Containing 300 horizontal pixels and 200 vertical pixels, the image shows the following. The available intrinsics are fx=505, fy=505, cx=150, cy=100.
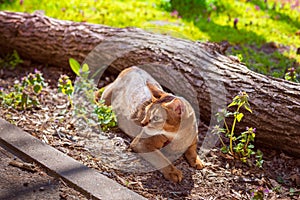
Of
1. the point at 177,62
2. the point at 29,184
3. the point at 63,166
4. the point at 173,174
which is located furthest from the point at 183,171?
the point at 177,62

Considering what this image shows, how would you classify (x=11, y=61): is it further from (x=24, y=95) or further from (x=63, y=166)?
(x=63, y=166)

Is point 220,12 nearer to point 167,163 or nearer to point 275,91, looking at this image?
point 275,91

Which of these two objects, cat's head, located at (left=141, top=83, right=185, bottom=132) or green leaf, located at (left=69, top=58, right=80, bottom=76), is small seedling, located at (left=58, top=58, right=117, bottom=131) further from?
cat's head, located at (left=141, top=83, right=185, bottom=132)

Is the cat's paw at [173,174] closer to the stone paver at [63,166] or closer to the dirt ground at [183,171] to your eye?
the dirt ground at [183,171]

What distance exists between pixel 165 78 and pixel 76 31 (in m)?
1.37

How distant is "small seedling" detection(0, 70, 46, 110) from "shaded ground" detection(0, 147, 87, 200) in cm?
106

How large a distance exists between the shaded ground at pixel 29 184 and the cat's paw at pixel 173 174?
67 cm

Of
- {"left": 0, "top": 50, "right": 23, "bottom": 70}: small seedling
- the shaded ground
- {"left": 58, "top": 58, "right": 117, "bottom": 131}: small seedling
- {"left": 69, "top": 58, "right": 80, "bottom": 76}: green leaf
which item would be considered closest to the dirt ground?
the shaded ground

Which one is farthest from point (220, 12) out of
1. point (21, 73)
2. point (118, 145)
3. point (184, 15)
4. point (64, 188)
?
point (64, 188)

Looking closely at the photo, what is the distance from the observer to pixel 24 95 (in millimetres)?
4629

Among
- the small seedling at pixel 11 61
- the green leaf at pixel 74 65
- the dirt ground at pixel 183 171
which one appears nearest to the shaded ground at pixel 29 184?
the dirt ground at pixel 183 171

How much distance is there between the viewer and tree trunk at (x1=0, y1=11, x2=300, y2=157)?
157 inches

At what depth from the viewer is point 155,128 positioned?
356cm

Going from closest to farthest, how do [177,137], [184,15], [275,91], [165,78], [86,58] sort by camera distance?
[177,137]
[275,91]
[165,78]
[86,58]
[184,15]
